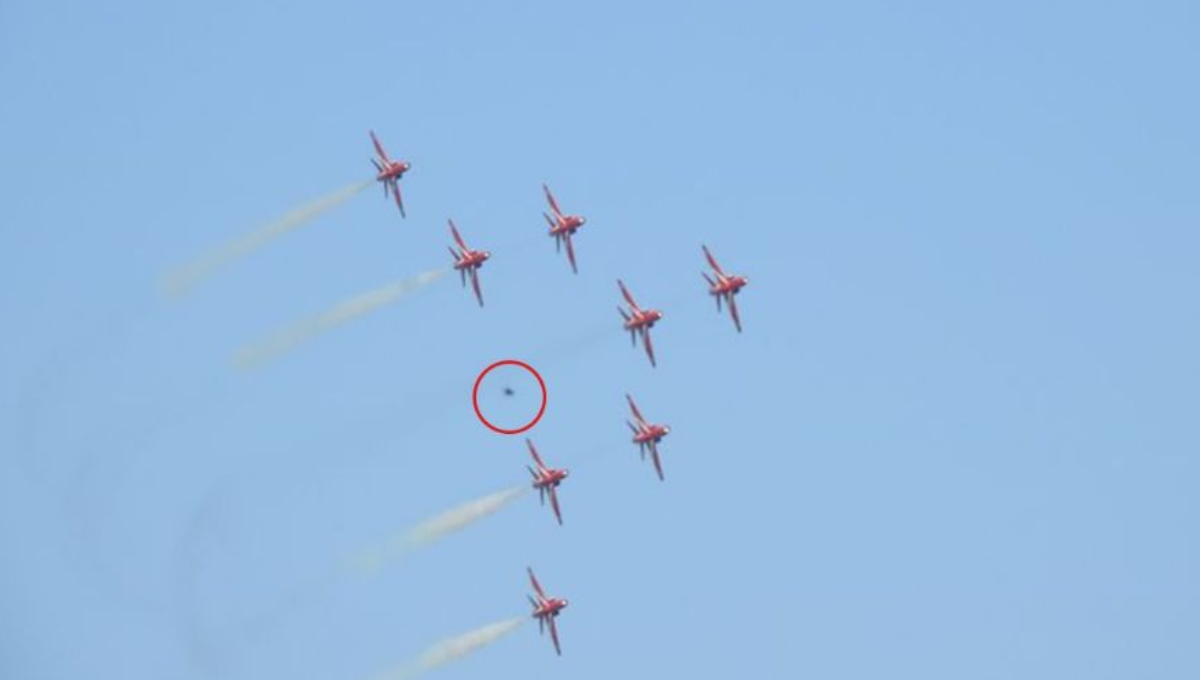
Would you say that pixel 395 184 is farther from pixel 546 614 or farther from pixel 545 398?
pixel 546 614

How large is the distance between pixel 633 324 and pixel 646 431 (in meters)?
5.92

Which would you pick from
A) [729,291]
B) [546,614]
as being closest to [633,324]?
[729,291]

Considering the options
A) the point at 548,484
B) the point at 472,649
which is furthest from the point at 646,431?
the point at 472,649

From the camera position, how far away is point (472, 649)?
102 metres

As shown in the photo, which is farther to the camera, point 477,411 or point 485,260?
point 485,260

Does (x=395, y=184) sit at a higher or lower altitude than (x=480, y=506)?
higher

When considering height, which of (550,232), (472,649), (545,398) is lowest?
(472,649)

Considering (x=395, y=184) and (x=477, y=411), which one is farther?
(x=395, y=184)

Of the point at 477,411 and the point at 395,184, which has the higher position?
the point at 395,184

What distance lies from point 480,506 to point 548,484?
3039mm

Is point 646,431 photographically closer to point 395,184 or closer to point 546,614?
point 546,614

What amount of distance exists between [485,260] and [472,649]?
656 inches

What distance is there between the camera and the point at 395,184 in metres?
106

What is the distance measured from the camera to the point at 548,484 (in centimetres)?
10362
